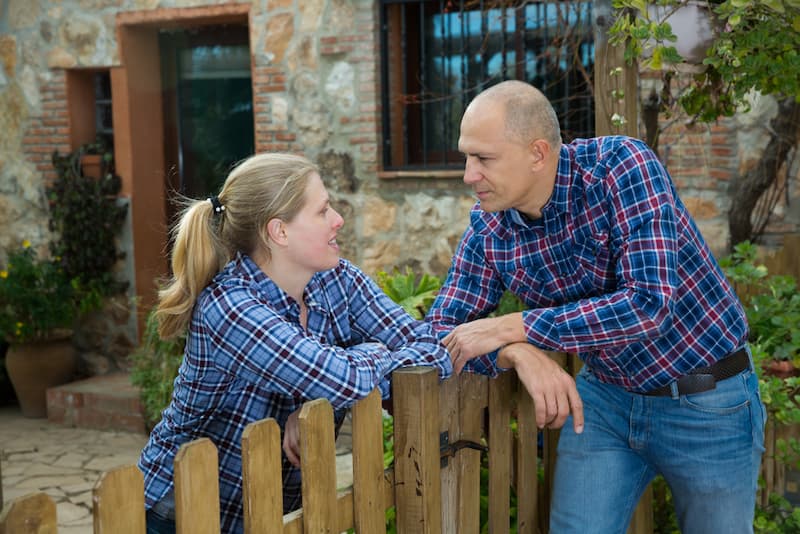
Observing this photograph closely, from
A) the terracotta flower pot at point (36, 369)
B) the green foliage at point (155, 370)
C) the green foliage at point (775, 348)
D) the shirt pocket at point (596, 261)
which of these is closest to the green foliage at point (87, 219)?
the terracotta flower pot at point (36, 369)

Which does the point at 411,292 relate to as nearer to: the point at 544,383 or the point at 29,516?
the point at 544,383

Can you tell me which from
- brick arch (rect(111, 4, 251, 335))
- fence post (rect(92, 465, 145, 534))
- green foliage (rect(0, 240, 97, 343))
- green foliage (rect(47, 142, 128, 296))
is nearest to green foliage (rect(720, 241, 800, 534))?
fence post (rect(92, 465, 145, 534))

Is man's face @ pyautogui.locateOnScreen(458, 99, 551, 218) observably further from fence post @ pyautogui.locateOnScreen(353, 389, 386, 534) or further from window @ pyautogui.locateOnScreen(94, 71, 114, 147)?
window @ pyautogui.locateOnScreen(94, 71, 114, 147)

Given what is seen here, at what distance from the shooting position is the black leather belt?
238cm

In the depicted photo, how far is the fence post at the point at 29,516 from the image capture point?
1441 mm

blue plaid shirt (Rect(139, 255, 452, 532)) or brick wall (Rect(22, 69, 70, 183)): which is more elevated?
brick wall (Rect(22, 69, 70, 183))

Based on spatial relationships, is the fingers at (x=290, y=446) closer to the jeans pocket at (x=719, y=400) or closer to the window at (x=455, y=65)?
the jeans pocket at (x=719, y=400)

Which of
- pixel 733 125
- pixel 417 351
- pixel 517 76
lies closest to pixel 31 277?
pixel 517 76

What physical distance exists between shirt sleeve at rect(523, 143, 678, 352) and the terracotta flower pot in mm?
5787

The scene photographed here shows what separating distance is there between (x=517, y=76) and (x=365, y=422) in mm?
4478

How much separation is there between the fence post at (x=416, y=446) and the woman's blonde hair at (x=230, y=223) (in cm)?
48

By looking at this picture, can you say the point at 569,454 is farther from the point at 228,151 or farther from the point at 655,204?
the point at 228,151

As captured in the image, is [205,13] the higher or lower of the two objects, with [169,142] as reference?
higher

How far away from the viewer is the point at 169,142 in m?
7.73
